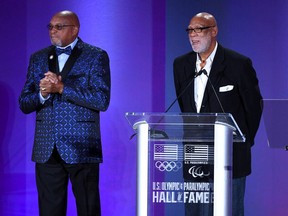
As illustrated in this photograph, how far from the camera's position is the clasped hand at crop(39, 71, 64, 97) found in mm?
3637

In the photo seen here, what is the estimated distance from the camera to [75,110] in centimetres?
375

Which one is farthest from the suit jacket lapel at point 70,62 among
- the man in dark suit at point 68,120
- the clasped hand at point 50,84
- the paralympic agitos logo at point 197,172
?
the paralympic agitos logo at point 197,172

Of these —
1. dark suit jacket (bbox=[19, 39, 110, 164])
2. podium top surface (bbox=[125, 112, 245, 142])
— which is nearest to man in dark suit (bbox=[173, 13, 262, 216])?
dark suit jacket (bbox=[19, 39, 110, 164])

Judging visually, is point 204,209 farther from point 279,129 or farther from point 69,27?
point 69,27

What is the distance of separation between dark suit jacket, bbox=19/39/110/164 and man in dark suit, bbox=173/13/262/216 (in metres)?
0.52

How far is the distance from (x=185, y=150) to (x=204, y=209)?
0.87 ft

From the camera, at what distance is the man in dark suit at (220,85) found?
12.3 feet

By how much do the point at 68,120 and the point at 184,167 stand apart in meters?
1.16

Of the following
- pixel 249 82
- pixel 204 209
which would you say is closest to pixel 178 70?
pixel 249 82

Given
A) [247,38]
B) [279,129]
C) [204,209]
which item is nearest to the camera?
[204,209]

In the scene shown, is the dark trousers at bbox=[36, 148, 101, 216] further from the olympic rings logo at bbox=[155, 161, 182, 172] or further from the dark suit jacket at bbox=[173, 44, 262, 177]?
the olympic rings logo at bbox=[155, 161, 182, 172]

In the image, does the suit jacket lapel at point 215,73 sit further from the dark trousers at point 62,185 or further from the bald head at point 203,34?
the dark trousers at point 62,185

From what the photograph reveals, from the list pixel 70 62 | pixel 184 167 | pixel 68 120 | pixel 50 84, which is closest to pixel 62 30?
pixel 70 62

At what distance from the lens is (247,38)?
4809 mm
